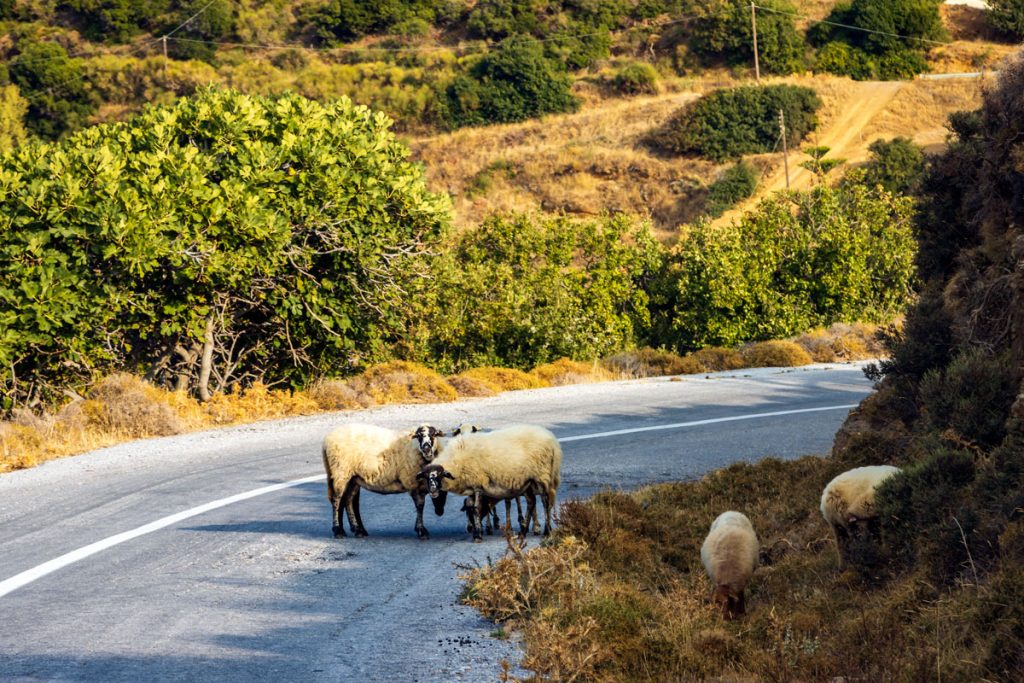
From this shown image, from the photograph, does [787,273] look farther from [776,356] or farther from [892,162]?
[892,162]

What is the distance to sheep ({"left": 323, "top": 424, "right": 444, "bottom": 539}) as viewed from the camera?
1126 centimetres

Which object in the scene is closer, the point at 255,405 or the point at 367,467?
the point at 367,467

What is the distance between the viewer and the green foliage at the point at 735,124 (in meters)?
66.6

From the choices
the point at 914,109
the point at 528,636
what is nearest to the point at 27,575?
the point at 528,636

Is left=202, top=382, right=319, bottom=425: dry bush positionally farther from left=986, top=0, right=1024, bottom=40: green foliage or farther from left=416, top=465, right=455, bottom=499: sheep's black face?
left=986, top=0, right=1024, bottom=40: green foliage

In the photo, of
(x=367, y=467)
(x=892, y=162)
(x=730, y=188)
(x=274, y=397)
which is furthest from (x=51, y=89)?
(x=367, y=467)

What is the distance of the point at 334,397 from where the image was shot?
2016cm

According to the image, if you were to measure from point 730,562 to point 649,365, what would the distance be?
58.1ft

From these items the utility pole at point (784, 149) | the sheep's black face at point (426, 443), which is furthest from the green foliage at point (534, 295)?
the utility pole at point (784, 149)

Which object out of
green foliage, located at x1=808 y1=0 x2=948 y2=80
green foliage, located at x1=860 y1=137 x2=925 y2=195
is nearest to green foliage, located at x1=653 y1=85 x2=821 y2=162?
green foliage, located at x1=860 y1=137 x2=925 y2=195

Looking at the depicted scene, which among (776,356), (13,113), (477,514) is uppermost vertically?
(13,113)

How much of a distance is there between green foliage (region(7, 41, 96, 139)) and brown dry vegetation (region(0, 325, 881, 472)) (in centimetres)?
5878

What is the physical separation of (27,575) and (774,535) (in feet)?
20.0

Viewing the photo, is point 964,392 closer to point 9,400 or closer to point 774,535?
point 774,535
